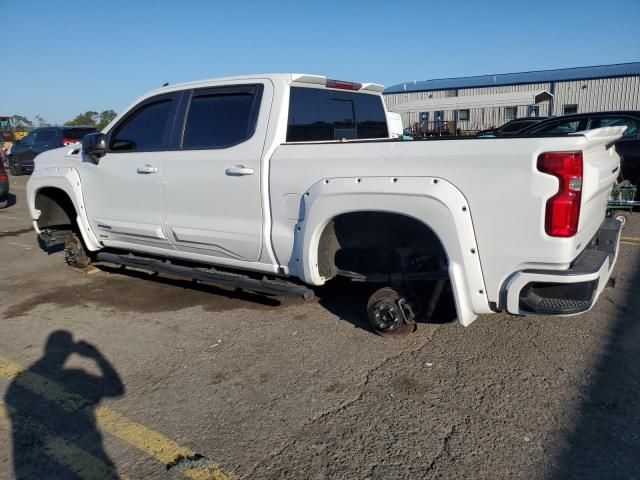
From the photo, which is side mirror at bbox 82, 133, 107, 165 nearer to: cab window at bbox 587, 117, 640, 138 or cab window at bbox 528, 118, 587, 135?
cab window at bbox 528, 118, 587, 135

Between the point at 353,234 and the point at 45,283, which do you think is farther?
the point at 45,283

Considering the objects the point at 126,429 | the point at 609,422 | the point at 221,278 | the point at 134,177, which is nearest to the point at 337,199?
the point at 221,278

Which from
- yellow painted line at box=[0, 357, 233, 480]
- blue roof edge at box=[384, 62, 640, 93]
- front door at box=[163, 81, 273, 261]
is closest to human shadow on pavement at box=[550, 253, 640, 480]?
yellow painted line at box=[0, 357, 233, 480]

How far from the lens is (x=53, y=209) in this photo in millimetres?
6340

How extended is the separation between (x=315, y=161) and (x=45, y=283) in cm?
402

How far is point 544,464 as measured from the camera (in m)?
2.50

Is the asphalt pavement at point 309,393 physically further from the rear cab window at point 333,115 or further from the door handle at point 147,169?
the rear cab window at point 333,115

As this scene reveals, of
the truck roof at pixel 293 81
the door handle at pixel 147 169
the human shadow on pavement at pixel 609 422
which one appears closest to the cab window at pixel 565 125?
the truck roof at pixel 293 81

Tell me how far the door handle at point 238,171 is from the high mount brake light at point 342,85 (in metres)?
1.19

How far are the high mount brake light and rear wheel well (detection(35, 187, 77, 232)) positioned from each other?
352cm

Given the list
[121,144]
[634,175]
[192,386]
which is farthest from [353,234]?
[634,175]

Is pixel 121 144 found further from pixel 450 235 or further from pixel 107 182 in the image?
pixel 450 235

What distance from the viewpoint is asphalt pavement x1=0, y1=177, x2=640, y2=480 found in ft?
8.54

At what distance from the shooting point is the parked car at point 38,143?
57.4 ft
